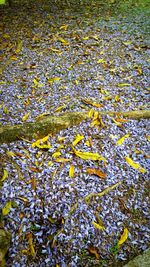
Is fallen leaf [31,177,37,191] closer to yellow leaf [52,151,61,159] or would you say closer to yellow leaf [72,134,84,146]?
yellow leaf [52,151,61,159]

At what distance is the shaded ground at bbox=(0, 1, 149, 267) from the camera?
298 centimetres

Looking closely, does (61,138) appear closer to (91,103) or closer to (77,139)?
(77,139)

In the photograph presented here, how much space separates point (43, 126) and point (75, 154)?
75 centimetres

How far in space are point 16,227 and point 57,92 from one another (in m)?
2.84

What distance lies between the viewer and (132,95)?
4.95 m

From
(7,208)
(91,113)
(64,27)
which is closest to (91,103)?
(91,113)

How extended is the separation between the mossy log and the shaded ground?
0.44 ft

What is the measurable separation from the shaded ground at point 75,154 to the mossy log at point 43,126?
13 cm

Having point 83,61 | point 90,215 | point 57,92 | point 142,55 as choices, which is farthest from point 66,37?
point 90,215

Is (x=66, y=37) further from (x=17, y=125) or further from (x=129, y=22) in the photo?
(x=17, y=125)

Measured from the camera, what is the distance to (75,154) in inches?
149

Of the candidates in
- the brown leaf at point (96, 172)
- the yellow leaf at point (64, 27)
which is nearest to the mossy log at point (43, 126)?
the brown leaf at point (96, 172)

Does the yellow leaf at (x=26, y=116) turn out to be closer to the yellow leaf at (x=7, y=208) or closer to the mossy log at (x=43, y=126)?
the mossy log at (x=43, y=126)

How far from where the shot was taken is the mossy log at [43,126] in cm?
393
